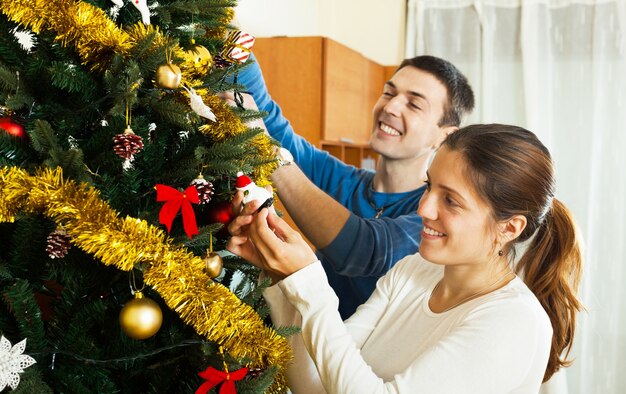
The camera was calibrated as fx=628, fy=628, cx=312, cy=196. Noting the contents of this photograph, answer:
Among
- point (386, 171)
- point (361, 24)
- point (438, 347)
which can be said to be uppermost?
point (361, 24)

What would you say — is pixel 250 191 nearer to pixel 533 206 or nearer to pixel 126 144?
pixel 126 144

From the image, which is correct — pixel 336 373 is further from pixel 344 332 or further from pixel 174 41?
pixel 174 41

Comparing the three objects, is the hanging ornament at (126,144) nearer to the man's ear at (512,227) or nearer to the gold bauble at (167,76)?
the gold bauble at (167,76)

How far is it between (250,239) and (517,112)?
3.65 metres

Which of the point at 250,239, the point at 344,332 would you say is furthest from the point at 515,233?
the point at 250,239

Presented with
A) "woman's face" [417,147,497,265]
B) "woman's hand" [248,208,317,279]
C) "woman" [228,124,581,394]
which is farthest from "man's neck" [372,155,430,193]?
"woman's hand" [248,208,317,279]

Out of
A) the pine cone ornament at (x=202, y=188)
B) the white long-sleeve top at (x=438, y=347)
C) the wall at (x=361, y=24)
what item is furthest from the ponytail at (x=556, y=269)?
the wall at (x=361, y=24)

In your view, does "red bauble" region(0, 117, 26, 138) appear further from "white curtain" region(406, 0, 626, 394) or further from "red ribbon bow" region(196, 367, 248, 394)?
"white curtain" region(406, 0, 626, 394)

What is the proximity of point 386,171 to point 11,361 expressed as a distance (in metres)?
1.24

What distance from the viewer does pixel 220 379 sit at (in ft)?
2.61

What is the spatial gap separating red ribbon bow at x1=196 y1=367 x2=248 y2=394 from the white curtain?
3.43 meters

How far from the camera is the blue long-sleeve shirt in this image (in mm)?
1453

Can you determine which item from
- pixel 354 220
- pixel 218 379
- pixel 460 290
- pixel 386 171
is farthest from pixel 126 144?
pixel 386 171

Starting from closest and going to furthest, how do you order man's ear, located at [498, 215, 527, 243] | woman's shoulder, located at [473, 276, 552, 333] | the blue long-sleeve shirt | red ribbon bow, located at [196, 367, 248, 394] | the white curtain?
red ribbon bow, located at [196, 367, 248, 394]
woman's shoulder, located at [473, 276, 552, 333]
man's ear, located at [498, 215, 527, 243]
the blue long-sleeve shirt
the white curtain
